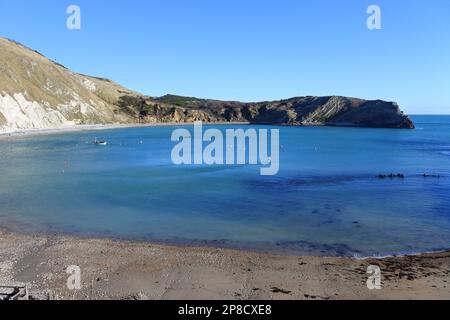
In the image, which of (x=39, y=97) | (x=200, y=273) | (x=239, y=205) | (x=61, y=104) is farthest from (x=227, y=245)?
(x=61, y=104)

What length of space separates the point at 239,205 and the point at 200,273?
13.8 metres

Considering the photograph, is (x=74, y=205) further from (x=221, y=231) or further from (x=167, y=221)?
(x=221, y=231)

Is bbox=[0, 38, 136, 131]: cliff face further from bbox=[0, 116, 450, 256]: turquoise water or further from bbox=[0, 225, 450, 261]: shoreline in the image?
bbox=[0, 225, 450, 261]: shoreline

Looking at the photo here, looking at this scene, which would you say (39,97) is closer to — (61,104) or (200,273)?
(61,104)

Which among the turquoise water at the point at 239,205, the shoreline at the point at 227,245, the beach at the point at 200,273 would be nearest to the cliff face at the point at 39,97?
the turquoise water at the point at 239,205

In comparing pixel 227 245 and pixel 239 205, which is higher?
pixel 239 205

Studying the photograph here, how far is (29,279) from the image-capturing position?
56.6 ft

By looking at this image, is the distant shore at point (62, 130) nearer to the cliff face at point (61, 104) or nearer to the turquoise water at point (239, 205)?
the cliff face at point (61, 104)

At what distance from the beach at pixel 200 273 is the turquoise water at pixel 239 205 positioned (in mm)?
2073

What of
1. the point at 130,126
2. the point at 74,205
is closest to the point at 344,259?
the point at 74,205

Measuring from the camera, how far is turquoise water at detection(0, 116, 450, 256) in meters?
24.0

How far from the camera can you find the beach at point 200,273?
15.8 meters

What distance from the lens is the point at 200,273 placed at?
18031 millimetres
